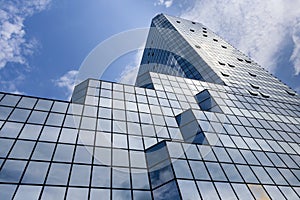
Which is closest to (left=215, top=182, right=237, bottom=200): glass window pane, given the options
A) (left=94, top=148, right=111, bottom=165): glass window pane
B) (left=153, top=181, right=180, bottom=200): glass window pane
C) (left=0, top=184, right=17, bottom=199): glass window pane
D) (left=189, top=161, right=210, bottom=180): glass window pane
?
(left=189, top=161, right=210, bottom=180): glass window pane

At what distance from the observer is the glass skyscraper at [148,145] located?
699 inches

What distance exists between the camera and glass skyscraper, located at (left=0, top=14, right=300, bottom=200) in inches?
699

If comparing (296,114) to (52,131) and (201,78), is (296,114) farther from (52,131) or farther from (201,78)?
(52,131)

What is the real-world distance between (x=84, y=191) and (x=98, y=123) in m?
8.66

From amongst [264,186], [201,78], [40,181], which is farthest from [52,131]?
[201,78]

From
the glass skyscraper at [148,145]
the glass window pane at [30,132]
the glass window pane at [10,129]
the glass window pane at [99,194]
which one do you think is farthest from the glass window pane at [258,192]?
the glass window pane at [10,129]

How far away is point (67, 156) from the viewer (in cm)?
1975

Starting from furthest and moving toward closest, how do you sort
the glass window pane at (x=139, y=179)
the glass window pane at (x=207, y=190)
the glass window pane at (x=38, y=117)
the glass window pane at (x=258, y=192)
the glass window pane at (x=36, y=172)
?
→ the glass window pane at (x=38, y=117) < the glass window pane at (x=258, y=192) < the glass window pane at (x=139, y=179) < the glass window pane at (x=207, y=190) < the glass window pane at (x=36, y=172)

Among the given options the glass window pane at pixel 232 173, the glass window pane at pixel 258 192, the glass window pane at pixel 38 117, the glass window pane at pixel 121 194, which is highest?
the glass window pane at pixel 38 117

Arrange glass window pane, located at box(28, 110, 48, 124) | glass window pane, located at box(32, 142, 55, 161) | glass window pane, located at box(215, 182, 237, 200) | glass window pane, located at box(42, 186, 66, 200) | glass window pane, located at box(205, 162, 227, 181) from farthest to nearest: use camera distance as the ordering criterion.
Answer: glass window pane, located at box(28, 110, 48, 124)
glass window pane, located at box(205, 162, 227, 181)
glass window pane, located at box(32, 142, 55, 161)
glass window pane, located at box(215, 182, 237, 200)
glass window pane, located at box(42, 186, 66, 200)

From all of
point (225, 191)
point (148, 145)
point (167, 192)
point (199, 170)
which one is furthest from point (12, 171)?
point (225, 191)

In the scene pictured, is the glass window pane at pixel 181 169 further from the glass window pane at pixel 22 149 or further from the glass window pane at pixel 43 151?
the glass window pane at pixel 22 149

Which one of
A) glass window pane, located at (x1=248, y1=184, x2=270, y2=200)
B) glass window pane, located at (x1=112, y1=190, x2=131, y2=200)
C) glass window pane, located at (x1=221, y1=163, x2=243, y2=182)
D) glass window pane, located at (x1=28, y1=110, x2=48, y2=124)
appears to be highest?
glass window pane, located at (x1=28, y1=110, x2=48, y2=124)

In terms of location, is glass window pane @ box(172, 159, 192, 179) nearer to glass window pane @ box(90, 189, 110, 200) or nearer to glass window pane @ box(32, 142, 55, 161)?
glass window pane @ box(90, 189, 110, 200)
